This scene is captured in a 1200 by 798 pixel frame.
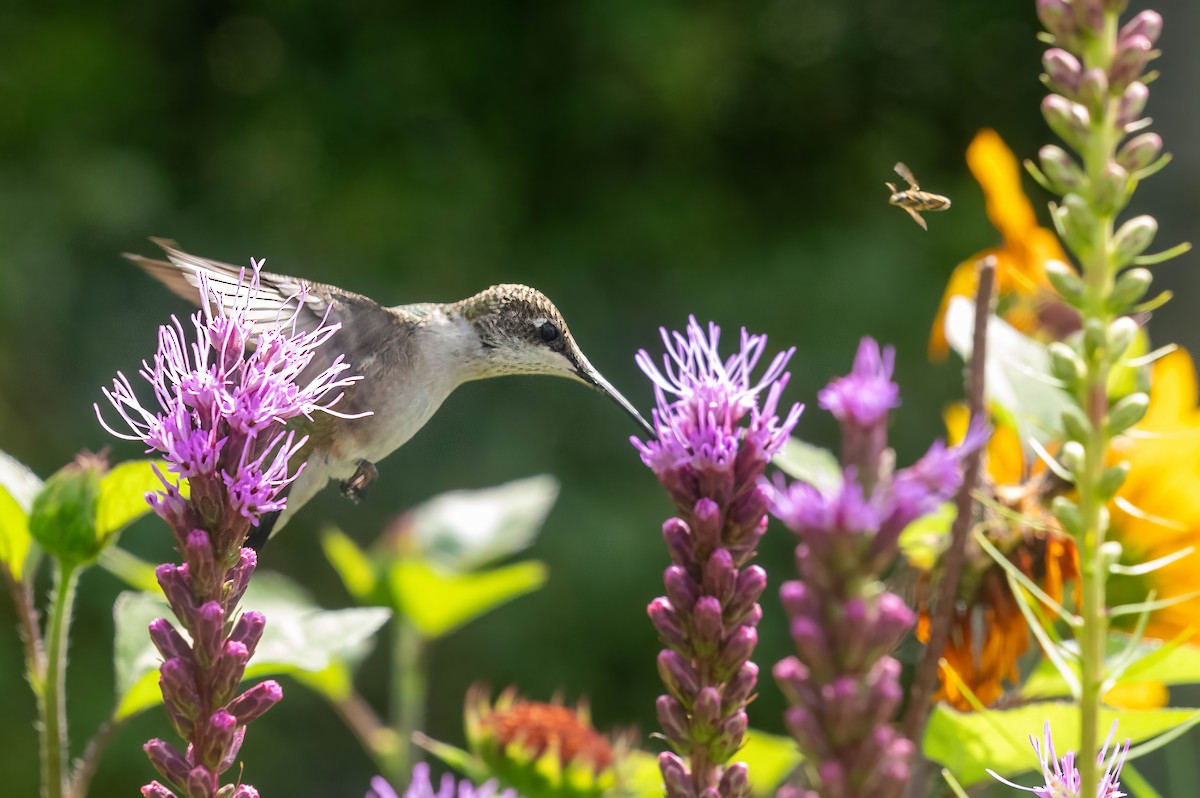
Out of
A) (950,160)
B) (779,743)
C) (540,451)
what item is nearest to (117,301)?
(540,451)

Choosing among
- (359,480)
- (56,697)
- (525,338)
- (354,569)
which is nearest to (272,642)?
(56,697)

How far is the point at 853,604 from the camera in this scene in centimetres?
48

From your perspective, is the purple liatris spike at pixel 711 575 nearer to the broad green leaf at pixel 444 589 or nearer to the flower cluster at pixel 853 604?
the flower cluster at pixel 853 604

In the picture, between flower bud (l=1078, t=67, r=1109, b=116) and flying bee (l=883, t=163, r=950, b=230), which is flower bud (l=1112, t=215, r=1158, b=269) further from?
flying bee (l=883, t=163, r=950, b=230)

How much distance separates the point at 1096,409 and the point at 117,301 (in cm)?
394

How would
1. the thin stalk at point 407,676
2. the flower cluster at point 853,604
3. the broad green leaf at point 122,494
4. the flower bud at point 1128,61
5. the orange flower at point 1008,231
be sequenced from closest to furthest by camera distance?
the flower cluster at point 853,604
the flower bud at point 1128,61
the broad green leaf at point 122,494
the orange flower at point 1008,231
the thin stalk at point 407,676

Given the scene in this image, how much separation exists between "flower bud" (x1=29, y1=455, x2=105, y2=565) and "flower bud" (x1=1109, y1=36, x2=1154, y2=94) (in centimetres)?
73

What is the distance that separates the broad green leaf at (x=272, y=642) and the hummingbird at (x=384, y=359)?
0.13 m

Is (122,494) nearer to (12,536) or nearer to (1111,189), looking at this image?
(12,536)

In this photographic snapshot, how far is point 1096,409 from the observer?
649mm

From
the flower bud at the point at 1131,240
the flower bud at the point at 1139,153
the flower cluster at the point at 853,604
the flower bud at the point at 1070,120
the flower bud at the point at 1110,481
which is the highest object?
the flower bud at the point at 1070,120

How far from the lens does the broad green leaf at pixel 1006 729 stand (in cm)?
88

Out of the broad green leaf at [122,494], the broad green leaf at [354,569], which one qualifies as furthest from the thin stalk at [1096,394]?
the broad green leaf at [354,569]

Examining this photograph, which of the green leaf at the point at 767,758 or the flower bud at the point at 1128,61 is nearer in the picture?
the flower bud at the point at 1128,61
